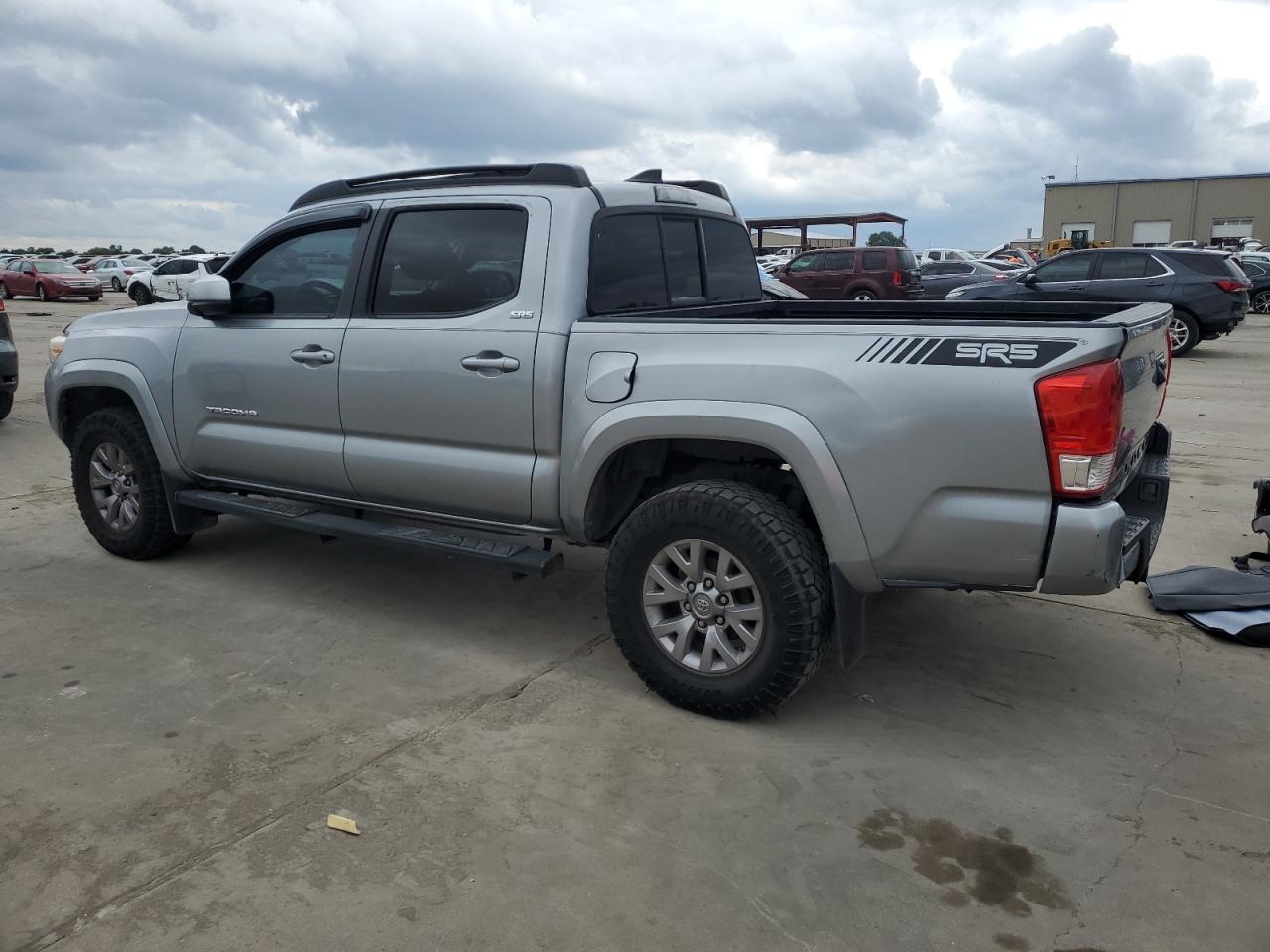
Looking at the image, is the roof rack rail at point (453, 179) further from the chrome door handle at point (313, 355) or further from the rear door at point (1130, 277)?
the rear door at point (1130, 277)

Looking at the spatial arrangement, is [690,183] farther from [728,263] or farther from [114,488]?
[114,488]

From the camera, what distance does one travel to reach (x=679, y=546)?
3633 mm

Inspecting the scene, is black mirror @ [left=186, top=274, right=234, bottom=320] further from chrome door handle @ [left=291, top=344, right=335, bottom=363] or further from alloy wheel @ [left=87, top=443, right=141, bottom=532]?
alloy wheel @ [left=87, top=443, right=141, bottom=532]

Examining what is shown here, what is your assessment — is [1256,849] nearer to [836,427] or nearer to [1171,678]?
[1171,678]

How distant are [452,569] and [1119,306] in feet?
11.1

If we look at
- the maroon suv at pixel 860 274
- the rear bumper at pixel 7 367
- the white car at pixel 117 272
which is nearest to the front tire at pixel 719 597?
the rear bumper at pixel 7 367

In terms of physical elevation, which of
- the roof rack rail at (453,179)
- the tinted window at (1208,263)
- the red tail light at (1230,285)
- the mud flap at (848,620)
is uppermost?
the roof rack rail at (453,179)

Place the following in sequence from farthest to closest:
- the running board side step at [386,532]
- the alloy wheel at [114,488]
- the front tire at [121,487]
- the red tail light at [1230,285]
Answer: the red tail light at [1230,285] → the alloy wheel at [114,488] → the front tire at [121,487] → the running board side step at [386,532]

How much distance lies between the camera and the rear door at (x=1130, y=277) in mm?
15117

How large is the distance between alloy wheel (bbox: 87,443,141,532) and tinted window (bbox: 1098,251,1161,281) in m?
14.5

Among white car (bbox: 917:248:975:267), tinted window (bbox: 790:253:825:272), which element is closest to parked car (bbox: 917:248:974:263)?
white car (bbox: 917:248:975:267)

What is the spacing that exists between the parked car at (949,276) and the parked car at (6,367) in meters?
18.3

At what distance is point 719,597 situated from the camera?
3580 millimetres

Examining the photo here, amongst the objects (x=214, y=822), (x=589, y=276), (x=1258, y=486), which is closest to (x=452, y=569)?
(x=589, y=276)
